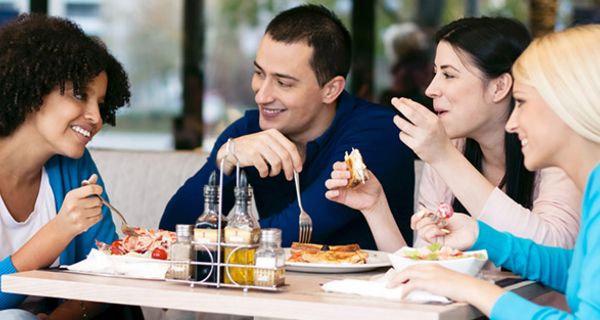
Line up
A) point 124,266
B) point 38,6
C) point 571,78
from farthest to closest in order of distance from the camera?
point 38,6, point 124,266, point 571,78

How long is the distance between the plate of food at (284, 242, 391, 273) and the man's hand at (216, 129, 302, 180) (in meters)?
0.22

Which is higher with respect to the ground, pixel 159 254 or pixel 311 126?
pixel 311 126

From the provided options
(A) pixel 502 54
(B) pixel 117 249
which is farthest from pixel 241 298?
(A) pixel 502 54

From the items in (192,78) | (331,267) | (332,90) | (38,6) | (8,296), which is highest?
(38,6)

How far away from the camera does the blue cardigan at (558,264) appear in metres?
1.75

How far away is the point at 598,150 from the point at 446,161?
0.54m

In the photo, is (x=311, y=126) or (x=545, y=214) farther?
(x=311, y=126)

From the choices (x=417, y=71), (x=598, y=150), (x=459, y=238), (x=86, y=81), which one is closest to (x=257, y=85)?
(x=86, y=81)

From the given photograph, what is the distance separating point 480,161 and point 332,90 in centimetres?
54

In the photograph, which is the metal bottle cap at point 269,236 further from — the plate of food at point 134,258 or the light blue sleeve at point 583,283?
the light blue sleeve at point 583,283

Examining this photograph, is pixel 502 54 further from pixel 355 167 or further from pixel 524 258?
pixel 524 258

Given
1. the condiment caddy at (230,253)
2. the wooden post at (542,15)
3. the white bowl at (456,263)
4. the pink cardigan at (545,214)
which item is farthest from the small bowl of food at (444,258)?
the wooden post at (542,15)

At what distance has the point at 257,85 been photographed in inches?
118

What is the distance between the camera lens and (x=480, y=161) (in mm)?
2773
